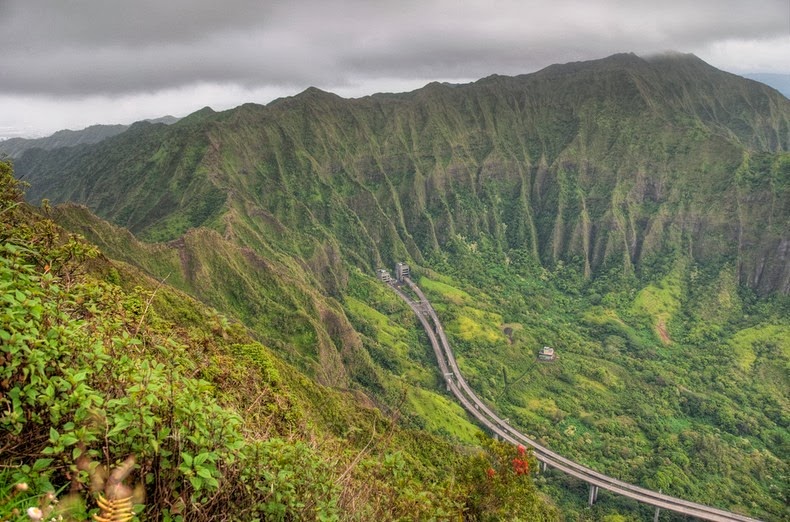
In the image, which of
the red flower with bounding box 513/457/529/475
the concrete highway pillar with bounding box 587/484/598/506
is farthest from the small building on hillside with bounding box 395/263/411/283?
the red flower with bounding box 513/457/529/475

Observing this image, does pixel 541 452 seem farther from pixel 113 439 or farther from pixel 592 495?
pixel 113 439

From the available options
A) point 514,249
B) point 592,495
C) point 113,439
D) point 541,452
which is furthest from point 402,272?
point 113,439

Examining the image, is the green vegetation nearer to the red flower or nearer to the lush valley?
the red flower

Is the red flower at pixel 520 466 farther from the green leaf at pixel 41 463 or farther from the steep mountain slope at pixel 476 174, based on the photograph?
the steep mountain slope at pixel 476 174

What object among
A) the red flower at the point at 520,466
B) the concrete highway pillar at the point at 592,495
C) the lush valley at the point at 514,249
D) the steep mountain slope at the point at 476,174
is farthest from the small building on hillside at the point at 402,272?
the red flower at the point at 520,466

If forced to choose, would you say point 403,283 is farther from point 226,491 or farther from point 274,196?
point 226,491

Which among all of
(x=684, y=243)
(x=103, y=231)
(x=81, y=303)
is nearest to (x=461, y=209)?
(x=684, y=243)
